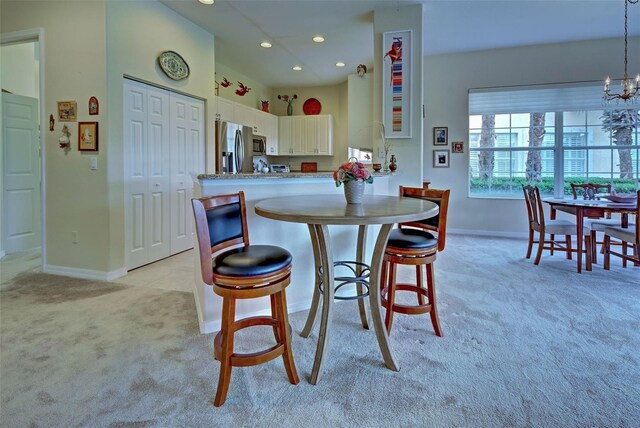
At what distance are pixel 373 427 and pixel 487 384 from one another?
66 cm

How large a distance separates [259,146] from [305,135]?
112 cm

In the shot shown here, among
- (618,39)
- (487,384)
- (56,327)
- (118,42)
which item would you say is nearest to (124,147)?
(118,42)

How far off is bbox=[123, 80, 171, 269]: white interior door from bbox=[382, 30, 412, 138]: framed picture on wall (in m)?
2.51

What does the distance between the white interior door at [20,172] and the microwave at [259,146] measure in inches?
119

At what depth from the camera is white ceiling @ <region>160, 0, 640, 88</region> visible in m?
3.83

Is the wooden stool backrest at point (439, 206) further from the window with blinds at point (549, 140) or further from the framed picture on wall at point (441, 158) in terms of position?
the window with blinds at point (549, 140)

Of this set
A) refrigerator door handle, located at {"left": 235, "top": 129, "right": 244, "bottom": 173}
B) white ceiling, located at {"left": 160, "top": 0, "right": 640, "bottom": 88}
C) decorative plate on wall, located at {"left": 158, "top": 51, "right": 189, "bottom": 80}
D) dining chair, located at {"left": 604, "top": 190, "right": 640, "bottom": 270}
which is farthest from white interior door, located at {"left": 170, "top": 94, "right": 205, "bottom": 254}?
dining chair, located at {"left": 604, "top": 190, "right": 640, "bottom": 270}

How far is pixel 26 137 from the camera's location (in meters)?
4.41

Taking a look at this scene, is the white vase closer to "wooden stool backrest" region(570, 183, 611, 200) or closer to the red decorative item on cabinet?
the red decorative item on cabinet

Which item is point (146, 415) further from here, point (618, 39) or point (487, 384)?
point (618, 39)

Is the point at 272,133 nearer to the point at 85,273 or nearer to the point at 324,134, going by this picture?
the point at 324,134

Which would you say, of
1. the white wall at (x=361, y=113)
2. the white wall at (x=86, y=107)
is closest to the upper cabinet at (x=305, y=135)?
the white wall at (x=361, y=113)

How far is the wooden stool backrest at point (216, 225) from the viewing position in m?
1.59

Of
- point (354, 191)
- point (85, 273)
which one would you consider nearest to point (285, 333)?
point (354, 191)
